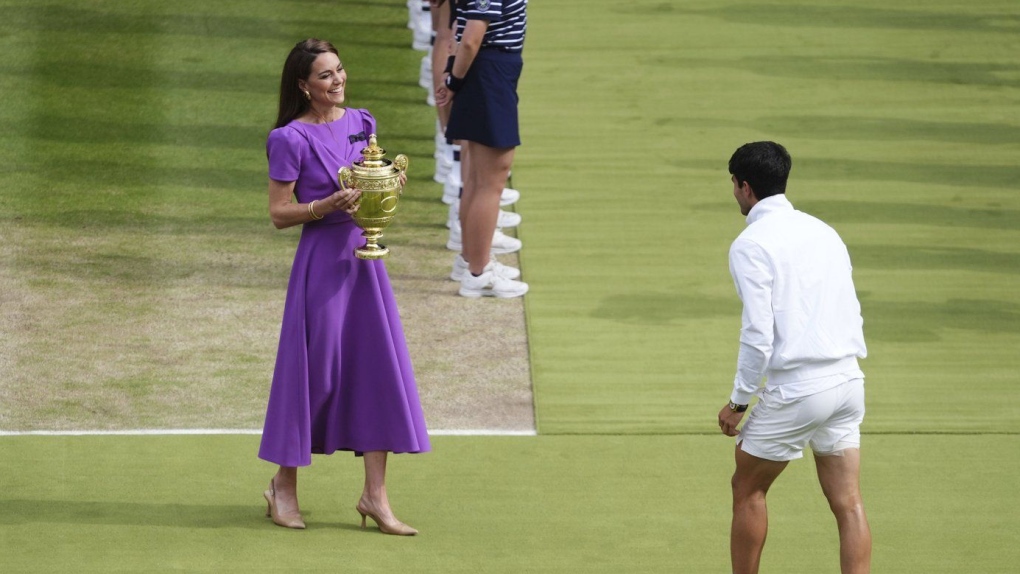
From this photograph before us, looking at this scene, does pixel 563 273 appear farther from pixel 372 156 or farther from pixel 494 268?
pixel 372 156

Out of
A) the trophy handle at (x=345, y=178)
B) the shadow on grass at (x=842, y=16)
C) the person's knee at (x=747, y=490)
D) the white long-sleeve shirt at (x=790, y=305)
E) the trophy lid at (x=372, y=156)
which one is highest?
the trophy lid at (x=372, y=156)

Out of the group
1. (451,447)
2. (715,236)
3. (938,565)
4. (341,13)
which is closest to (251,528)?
(451,447)

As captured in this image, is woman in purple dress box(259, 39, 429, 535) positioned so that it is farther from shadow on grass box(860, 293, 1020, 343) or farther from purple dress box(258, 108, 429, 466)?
shadow on grass box(860, 293, 1020, 343)

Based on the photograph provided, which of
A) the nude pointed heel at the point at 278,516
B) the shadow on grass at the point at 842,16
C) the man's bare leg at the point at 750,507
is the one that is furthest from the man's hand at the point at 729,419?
the shadow on grass at the point at 842,16

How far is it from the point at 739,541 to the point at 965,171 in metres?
6.62

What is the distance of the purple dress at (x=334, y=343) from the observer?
640 centimetres

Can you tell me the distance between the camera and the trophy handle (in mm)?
6180

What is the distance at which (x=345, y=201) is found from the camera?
6.15 meters

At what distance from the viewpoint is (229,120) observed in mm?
12461

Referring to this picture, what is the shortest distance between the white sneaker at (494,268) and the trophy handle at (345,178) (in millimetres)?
3368

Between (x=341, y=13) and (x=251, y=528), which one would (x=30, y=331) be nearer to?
(x=251, y=528)

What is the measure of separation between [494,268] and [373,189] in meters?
3.47

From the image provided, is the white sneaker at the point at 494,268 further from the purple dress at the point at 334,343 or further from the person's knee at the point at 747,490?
the person's knee at the point at 747,490

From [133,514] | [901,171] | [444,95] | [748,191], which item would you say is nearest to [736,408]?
[748,191]
